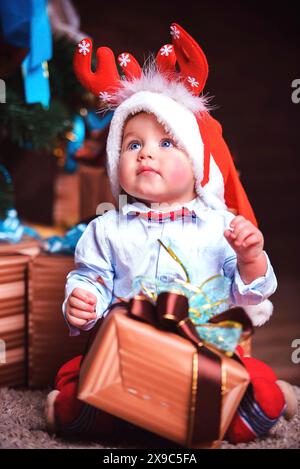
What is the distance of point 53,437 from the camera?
77cm

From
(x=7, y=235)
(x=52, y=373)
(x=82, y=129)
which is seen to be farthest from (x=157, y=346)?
(x=82, y=129)

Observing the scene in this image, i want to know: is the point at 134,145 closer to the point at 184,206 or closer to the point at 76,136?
the point at 184,206

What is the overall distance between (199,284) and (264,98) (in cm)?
188

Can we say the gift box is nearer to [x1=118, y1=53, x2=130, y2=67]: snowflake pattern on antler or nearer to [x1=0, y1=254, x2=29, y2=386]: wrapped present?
[x1=0, y1=254, x2=29, y2=386]: wrapped present

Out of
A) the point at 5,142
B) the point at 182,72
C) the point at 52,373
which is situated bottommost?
the point at 52,373

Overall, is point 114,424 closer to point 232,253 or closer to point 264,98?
point 232,253

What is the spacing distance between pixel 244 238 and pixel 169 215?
13 centimetres

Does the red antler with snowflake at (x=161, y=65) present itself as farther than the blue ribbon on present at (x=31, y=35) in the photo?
No

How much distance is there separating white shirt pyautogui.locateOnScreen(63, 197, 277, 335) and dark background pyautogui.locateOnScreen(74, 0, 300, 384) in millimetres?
1280

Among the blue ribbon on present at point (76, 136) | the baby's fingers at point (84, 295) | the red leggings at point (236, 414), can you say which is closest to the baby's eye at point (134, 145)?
the baby's fingers at point (84, 295)

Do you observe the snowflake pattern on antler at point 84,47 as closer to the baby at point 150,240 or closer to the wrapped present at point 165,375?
the baby at point 150,240

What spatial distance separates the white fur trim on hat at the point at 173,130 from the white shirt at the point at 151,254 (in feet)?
0.10

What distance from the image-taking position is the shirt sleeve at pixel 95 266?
847mm

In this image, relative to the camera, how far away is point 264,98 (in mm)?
2535
